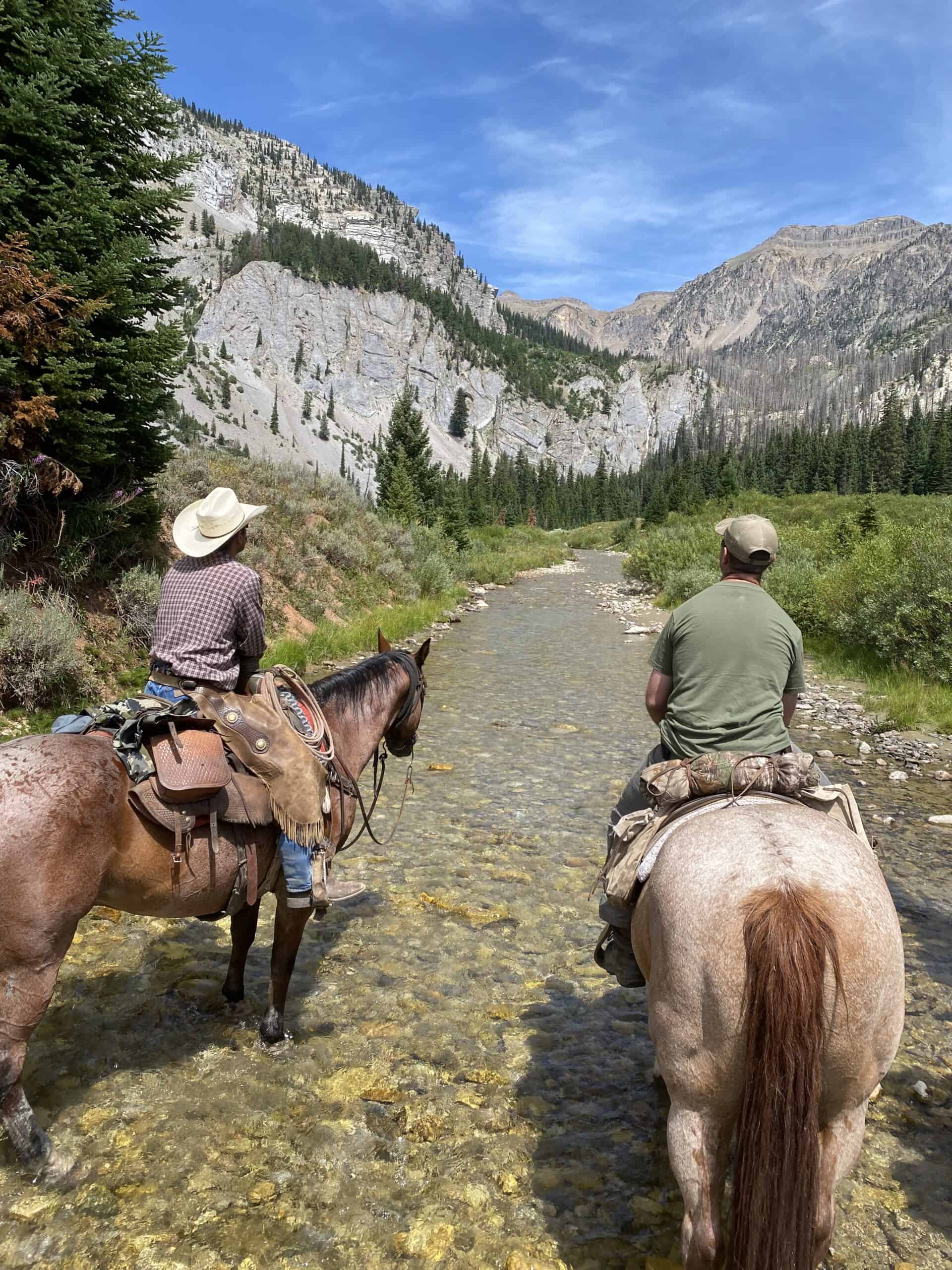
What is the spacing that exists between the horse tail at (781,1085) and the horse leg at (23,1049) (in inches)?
115

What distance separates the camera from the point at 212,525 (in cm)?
404

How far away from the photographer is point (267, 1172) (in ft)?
11.0

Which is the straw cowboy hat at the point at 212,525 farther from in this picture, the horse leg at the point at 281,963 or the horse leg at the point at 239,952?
the horse leg at the point at 239,952

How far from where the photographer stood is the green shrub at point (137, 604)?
36.9 feet

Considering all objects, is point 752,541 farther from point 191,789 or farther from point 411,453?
point 411,453

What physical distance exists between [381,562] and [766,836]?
68.6 ft

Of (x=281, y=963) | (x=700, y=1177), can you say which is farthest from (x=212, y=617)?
(x=700, y=1177)

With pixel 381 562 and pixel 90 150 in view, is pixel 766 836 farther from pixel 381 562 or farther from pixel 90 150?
pixel 381 562

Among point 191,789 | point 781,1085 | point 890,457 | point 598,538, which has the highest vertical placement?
point 890,457

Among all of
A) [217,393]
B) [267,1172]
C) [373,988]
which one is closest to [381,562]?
[373,988]

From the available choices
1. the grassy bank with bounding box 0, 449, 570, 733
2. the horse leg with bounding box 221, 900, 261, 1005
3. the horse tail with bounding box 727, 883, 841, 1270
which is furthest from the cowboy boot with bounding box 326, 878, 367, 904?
the grassy bank with bounding box 0, 449, 570, 733

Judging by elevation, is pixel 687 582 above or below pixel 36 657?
above

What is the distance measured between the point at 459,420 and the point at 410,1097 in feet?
660

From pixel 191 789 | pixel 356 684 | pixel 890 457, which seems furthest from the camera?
pixel 890 457
